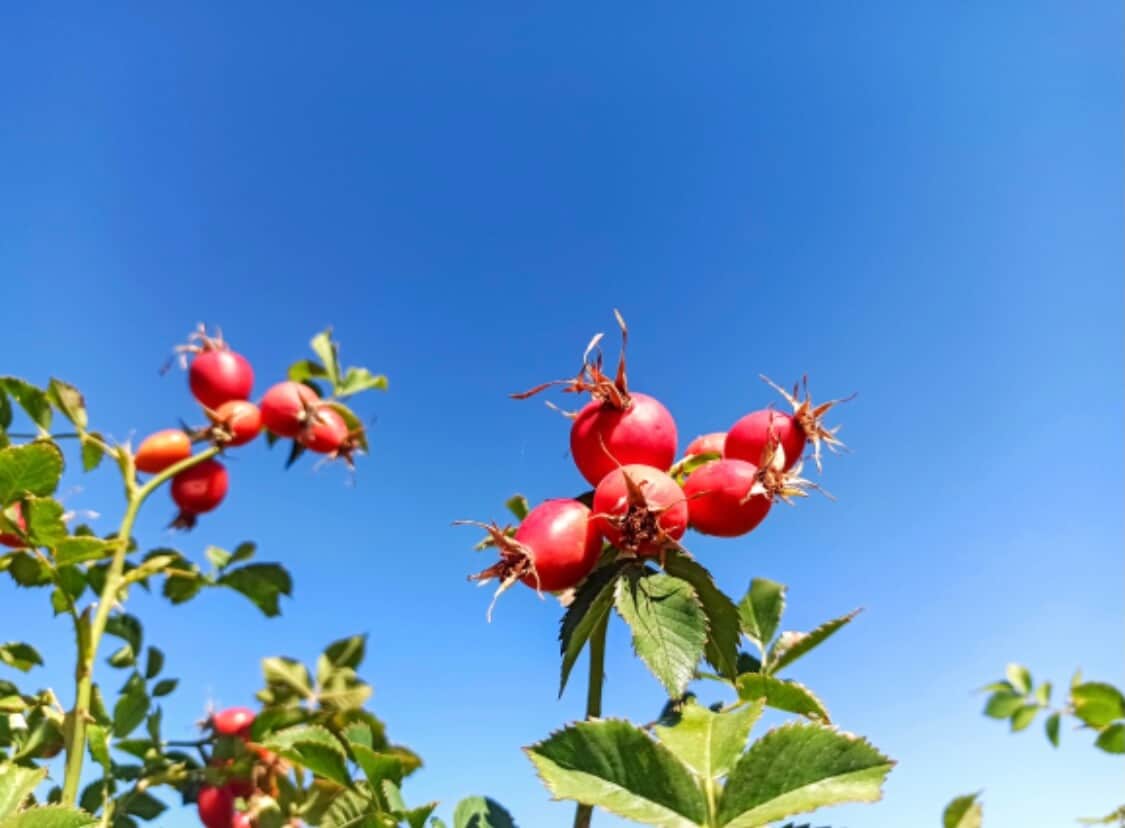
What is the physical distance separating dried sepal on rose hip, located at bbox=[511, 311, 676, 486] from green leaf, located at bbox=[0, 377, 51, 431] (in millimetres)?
1891

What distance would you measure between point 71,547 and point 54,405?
0.80 metres

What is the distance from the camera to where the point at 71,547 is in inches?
85.1

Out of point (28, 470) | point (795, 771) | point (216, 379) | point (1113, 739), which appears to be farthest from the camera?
point (216, 379)

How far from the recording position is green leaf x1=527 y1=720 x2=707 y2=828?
1.03 meters

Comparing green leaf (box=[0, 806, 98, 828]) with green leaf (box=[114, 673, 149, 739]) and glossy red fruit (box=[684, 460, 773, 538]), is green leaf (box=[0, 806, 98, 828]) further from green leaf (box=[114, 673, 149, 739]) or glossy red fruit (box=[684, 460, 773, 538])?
green leaf (box=[114, 673, 149, 739])

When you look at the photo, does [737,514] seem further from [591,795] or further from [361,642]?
[361,642]

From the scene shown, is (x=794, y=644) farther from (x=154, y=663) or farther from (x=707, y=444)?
(x=154, y=663)

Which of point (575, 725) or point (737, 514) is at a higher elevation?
point (737, 514)

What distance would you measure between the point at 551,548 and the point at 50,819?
800mm

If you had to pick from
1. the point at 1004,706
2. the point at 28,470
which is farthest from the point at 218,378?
the point at 1004,706

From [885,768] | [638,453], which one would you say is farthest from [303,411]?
[885,768]

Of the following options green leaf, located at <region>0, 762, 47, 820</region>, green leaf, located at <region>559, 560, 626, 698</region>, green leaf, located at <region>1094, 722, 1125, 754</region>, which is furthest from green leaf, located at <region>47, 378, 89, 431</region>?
green leaf, located at <region>1094, 722, 1125, 754</region>

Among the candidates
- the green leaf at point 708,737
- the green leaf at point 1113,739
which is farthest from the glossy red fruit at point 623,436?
the green leaf at point 1113,739

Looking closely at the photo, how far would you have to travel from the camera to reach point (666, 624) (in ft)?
4.18
